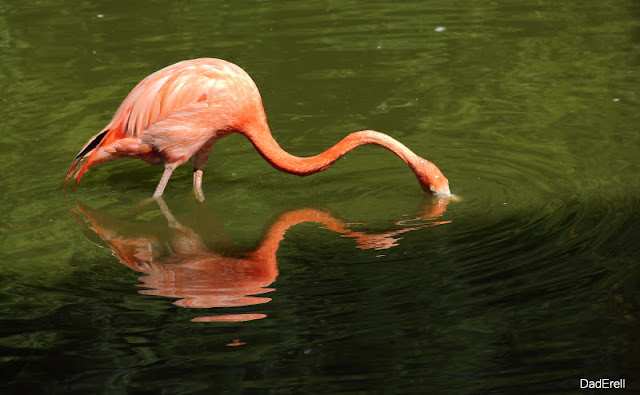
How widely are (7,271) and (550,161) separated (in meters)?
3.87

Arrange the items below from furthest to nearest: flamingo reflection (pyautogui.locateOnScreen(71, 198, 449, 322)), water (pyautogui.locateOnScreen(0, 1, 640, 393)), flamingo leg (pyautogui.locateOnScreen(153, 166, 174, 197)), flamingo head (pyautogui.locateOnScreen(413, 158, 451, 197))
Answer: flamingo leg (pyautogui.locateOnScreen(153, 166, 174, 197)), flamingo head (pyautogui.locateOnScreen(413, 158, 451, 197)), flamingo reflection (pyautogui.locateOnScreen(71, 198, 449, 322)), water (pyautogui.locateOnScreen(0, 1, 640, 393))

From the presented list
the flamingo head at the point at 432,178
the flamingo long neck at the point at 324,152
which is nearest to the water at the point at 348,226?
the flamingo head at the point at 432,178

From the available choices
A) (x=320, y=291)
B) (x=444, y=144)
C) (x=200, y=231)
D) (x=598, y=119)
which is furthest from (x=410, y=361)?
(x=598, y=119)

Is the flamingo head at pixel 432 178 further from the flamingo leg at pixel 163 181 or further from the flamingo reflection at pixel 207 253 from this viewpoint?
the flamingo leg at pixel 163 181

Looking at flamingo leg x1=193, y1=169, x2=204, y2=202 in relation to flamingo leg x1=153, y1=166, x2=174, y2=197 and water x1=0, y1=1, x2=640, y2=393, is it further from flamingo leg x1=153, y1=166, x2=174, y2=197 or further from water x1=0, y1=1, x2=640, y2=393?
flamingo leg x1=153, y1=166, x2=174, y2=197

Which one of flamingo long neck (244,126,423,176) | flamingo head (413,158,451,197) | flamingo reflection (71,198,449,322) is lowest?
flamingo reflection (71,198,449,322)

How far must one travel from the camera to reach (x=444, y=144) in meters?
7.04

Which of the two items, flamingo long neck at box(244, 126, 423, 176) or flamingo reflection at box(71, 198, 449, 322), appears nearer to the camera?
flamingo reflection at box(71, 198, 449, 322)

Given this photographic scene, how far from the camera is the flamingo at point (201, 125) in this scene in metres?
6.00

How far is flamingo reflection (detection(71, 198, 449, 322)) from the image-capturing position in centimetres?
482

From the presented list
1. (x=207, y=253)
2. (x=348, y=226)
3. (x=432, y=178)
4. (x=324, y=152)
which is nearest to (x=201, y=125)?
(x=324, y=152)

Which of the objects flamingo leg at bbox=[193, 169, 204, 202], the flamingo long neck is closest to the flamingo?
the flamingo long neck

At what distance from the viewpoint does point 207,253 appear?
554 centimetres

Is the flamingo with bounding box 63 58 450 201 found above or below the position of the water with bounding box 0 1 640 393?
above
